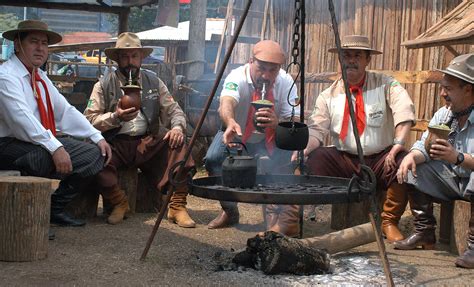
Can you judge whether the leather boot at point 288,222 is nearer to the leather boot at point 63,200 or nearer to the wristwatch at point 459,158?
the wristwatch at point 459,158

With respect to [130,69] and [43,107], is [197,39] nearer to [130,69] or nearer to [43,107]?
[130,69]

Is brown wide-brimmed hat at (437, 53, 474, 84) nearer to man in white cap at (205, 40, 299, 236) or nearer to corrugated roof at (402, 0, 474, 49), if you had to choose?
corrugated roof at (402, 0, 474, 49)

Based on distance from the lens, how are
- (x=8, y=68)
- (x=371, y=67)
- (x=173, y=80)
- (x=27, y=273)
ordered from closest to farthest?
(x=27, y=273), (x=8, y=68), (x=371, y=67), (x=173, y=80)

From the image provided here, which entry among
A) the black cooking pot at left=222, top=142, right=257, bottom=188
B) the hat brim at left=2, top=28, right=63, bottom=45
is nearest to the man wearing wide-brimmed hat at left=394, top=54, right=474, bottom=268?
the black cooking pot at left=222, top=142, right=257, bottom=188

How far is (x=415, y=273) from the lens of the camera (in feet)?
14.9

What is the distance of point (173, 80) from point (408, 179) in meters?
5.78

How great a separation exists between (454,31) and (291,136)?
6.81 feet

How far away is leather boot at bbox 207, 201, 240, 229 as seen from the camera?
5.98 m

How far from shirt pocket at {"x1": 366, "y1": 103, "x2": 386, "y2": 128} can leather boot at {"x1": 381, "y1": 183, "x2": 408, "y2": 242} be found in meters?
0.53

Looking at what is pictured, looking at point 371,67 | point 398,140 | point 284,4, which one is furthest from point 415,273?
point 284,4

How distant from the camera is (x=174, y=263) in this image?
182 inches

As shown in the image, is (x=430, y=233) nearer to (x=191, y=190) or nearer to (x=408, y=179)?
(x=408, y=179)

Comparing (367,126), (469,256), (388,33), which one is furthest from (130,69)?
(388,33)

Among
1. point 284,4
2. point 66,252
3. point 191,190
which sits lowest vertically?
point 66,252
